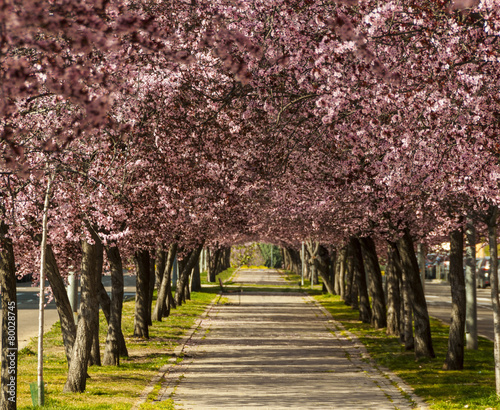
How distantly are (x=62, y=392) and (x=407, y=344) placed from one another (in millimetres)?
10463

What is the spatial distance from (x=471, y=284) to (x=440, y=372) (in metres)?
3.61

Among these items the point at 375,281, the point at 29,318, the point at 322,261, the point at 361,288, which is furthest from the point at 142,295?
the point at 322,261

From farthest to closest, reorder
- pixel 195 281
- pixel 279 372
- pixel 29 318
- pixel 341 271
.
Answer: pixel 195 281, pixel 341 271, pixel 29 318, pixel 279 372

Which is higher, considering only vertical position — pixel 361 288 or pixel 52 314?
pixel 361 288

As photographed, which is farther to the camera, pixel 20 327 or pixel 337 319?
pixel 337 319

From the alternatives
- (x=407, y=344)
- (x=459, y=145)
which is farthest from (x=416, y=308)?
(x=459, y=145)

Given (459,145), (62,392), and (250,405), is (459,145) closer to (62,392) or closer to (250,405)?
(250,405)

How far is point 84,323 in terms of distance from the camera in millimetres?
14734

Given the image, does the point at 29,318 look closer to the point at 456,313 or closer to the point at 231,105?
the point at 456,313

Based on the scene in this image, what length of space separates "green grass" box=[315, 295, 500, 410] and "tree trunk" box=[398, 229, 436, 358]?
1.16ft

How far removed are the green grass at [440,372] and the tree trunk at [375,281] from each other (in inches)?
32.0

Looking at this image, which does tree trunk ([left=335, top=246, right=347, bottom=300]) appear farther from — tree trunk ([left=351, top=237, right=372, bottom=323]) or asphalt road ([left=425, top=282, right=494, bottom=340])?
tree trunk ([left=351, top=237, right=372, bottom=323])

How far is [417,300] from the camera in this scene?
63.5 feet

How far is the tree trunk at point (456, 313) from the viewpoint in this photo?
57.5 feet
